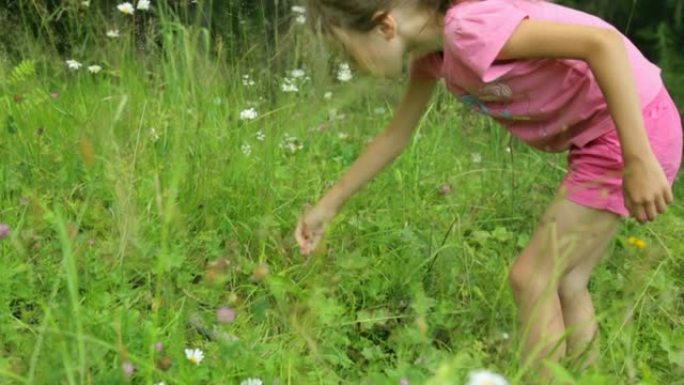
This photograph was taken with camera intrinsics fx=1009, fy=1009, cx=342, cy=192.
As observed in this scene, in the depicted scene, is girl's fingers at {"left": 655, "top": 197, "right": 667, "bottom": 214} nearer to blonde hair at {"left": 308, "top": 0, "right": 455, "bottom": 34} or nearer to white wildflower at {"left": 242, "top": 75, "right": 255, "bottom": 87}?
blonde hair at {"left": 308, "top": 0, "right": 455, "bottom": 34}

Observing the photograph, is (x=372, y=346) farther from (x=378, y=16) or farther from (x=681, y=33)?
(x=681, y=33)

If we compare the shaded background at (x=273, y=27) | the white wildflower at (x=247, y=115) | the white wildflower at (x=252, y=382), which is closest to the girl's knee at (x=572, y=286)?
the white wildflower at (x=252, y=382)

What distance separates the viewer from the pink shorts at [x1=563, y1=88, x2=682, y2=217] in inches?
76.6

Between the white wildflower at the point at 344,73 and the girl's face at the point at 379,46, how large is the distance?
1.52m

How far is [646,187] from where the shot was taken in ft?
5.70

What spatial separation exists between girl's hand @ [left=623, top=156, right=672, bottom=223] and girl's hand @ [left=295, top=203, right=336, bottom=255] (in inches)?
28.0

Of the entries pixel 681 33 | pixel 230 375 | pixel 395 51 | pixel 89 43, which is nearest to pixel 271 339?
pixel 230 375

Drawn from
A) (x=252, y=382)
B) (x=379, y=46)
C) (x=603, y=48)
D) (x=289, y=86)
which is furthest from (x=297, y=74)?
(x=252, y=382)

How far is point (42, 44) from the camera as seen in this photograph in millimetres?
3979

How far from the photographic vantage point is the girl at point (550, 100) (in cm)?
175

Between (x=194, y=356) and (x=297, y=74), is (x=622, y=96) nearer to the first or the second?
(x=194, y=356)

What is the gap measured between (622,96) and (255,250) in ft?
3.33

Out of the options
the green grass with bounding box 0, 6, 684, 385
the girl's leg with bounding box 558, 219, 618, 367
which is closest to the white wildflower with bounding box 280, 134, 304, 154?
the green grass with bounding box 0, 6, 684, 385

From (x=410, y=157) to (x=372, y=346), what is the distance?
1.01 meters
